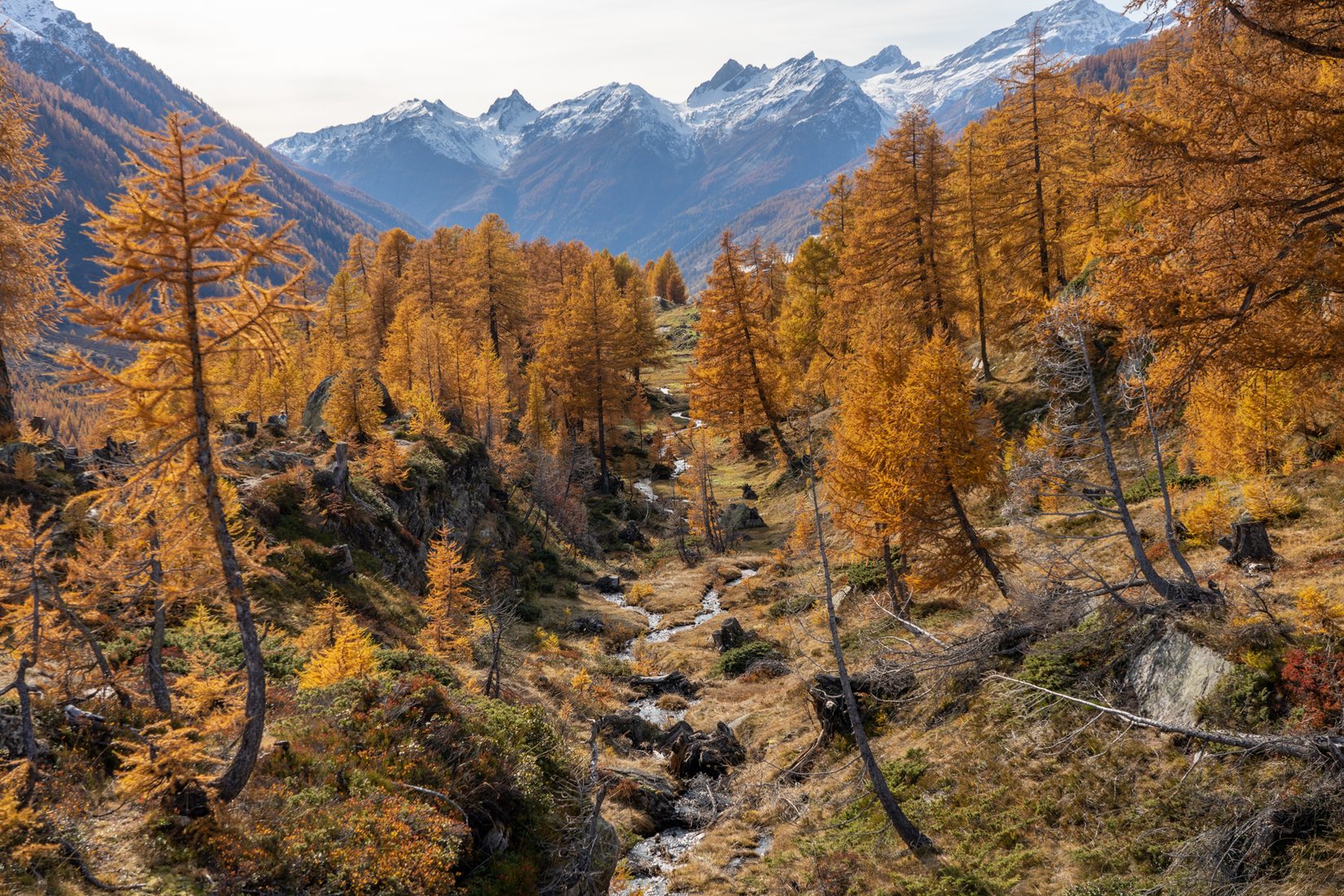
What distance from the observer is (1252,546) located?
1384 centimetres

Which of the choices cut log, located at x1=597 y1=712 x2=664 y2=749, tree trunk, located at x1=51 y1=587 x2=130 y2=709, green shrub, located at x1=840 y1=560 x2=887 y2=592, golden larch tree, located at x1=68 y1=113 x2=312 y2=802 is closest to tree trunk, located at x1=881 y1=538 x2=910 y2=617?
green shrub, located at x1=840 y1=560 x2=887 y2=592

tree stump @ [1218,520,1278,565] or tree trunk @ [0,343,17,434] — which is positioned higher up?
tree trunk @ [0,343,17,434]

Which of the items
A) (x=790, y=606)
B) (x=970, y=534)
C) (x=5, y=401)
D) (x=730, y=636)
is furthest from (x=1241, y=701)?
(x=5, y=401)

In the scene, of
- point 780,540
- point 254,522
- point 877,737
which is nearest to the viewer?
point 877,737

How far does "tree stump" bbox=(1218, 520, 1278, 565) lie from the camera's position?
1373 cm

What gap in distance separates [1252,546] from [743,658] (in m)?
16.2

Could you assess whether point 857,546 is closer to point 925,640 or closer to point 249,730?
point 925,640

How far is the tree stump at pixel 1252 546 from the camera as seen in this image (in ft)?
45.1

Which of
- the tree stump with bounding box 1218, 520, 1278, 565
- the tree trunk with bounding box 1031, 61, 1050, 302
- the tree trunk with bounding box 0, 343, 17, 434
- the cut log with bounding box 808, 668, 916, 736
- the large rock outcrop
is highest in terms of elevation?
the tree trunk with bounding box 1031, 61, 1050, 302

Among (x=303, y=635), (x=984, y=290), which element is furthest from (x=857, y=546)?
(x=984, y=290)

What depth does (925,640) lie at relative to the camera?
52.3ft

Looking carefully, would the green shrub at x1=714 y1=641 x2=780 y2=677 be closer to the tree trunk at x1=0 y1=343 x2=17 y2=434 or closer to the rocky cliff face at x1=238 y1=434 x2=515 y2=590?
the rocky cliff face at x1=238 y1=434 x2=515 y2=590

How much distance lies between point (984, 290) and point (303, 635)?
33.0 meters

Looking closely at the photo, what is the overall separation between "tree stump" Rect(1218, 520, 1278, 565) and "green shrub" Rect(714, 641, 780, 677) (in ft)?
49.1
